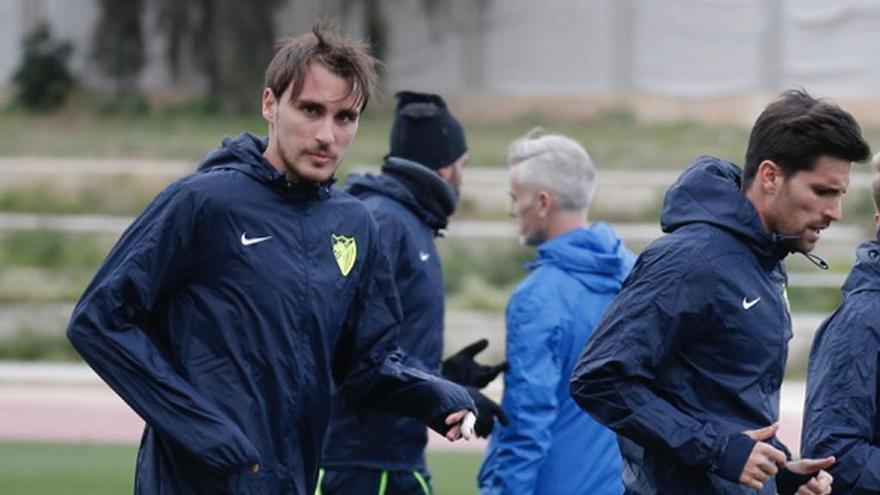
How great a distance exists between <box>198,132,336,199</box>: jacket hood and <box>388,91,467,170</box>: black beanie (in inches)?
91.9

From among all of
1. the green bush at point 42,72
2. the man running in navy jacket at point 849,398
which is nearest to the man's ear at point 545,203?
the man running in navy jacket at point 849,398

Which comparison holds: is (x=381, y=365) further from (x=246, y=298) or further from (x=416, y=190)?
(x=416, y=190)

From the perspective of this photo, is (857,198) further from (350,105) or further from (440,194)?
(350,105)

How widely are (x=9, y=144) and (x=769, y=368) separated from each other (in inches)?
899

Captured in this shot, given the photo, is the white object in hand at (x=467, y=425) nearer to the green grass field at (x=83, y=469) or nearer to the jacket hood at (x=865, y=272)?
the jacket hood at (x=865, y=272)

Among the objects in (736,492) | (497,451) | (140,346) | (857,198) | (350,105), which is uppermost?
(350,105)

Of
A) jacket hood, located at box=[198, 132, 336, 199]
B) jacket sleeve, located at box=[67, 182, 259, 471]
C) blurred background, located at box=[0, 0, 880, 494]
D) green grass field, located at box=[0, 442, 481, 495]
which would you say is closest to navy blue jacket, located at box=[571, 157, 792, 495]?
jacket hood, located at box=[198, 132, 336, 199]

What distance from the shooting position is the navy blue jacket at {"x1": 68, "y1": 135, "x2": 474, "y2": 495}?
15.4ft

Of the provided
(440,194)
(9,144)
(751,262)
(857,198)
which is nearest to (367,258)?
(751,262)

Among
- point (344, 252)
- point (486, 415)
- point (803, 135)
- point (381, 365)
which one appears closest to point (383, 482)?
point (486, 415)

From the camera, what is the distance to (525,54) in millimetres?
30859

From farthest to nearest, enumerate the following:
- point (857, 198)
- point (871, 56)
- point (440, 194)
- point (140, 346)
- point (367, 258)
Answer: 1. point (871, 56)
2. point (857, 198)
3. point (440, 194)
4. point (367, 258)
5. point (140, 346)

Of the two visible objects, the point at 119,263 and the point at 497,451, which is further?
the point at 497,451

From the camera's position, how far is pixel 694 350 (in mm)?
4852
